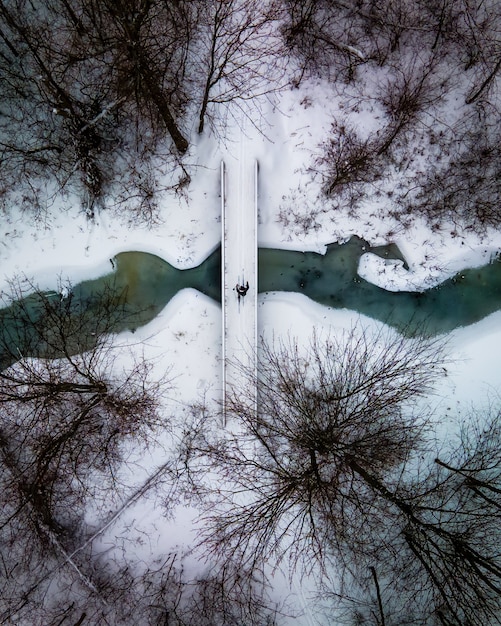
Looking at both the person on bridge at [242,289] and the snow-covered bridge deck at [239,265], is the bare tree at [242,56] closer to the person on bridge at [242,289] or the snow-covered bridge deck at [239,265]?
the snow-covered bridge deck at [239,265]

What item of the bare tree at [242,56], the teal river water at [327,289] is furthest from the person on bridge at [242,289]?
the bare tree at [242,56]

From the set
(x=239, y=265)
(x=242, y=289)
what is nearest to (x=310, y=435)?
(x=242, y=289)

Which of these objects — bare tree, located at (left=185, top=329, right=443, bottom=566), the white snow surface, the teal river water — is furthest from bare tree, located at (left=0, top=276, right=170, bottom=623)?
bare tree, located at (left=185, top=329, right=443, bottom=566)

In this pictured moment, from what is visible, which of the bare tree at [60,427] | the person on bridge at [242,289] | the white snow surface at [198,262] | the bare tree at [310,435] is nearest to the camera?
the bare tree at [310,435]

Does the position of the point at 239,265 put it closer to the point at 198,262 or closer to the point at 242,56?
the point at 198,262

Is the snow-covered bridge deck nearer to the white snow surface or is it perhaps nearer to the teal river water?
the white snow surface

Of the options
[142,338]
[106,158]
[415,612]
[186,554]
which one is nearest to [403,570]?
[415,612]

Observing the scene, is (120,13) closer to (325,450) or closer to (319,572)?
(325,450)
